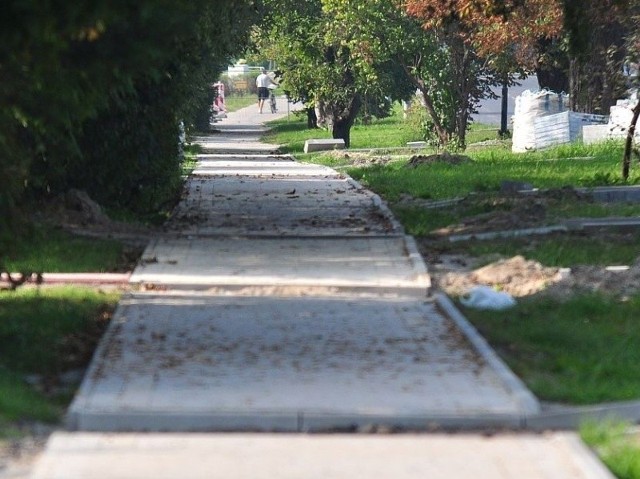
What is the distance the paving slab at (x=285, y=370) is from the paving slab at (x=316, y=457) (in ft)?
0.50

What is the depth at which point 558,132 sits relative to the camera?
31547mm

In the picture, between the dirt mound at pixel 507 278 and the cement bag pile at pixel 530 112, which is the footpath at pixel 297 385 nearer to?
the dirt mound at pixel 507 278

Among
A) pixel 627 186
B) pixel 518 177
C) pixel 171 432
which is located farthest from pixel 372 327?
pixel 518 177

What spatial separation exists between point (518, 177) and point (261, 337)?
1425 centimetres

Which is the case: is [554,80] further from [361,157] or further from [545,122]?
[361,157]

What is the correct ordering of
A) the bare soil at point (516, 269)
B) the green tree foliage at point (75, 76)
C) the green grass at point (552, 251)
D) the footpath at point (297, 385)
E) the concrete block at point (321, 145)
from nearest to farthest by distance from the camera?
the footpath at point (297, 385) → the green tree foliage at point (75, 76) → the green grass at point (552, 251) → the bare soil at point (516, 269) → the concrete block at point (321, 145)

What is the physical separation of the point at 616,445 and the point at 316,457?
1544 millimetres

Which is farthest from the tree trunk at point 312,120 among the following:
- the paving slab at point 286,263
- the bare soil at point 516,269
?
the paving slab at point 286,263

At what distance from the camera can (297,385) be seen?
299 inches

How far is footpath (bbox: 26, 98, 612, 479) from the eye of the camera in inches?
248

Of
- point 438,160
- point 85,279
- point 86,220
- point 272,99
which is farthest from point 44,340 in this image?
point 272,99

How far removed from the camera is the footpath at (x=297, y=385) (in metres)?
6.30

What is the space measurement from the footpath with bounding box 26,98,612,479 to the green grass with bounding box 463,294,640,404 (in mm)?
224

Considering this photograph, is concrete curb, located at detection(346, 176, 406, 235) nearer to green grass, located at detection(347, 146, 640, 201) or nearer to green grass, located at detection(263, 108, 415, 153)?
green grass, located at detection(347, 146, 640, 201)
